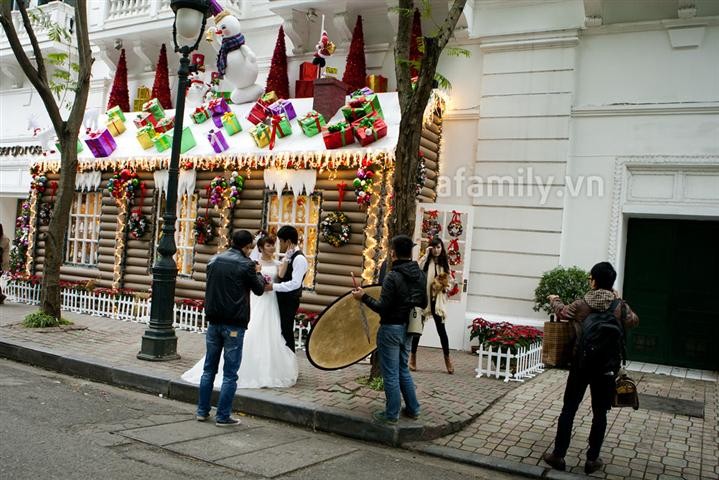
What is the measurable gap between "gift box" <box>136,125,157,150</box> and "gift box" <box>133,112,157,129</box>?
200mm

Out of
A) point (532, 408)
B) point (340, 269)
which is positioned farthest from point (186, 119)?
point (532, 408)

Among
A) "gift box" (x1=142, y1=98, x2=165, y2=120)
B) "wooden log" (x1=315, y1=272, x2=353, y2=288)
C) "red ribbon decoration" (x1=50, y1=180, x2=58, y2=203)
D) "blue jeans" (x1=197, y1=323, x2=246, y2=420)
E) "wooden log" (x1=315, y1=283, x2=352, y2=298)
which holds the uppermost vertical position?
"gift box" (x1=142, y1=98, x2=165, y2=120)

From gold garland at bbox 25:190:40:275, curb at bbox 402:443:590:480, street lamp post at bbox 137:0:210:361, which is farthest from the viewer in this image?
gold garland at bbox 25:190:40:275

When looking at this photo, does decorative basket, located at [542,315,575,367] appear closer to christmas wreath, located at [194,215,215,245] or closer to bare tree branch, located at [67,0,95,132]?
christmas wreath, located at [194,215,215,245]

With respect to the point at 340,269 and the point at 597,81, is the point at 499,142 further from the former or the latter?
the point at 340,269

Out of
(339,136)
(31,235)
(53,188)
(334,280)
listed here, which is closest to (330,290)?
(334,280)

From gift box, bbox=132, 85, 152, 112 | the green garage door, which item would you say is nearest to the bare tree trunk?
gift box, bbox=132, 85, 152, 112

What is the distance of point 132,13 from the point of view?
53.4 ft

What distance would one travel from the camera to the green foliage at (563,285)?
34.2 ft

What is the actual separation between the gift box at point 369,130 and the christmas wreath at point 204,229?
3.78 m

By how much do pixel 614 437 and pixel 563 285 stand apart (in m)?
4.15

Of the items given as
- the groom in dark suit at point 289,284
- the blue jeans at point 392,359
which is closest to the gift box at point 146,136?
the groom in dark suit at point 289,284

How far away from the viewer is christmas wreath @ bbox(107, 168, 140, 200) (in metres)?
14.1

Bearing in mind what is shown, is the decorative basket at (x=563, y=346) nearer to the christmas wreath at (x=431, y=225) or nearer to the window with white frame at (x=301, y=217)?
the christmas wreath at (x=431, y=225)
